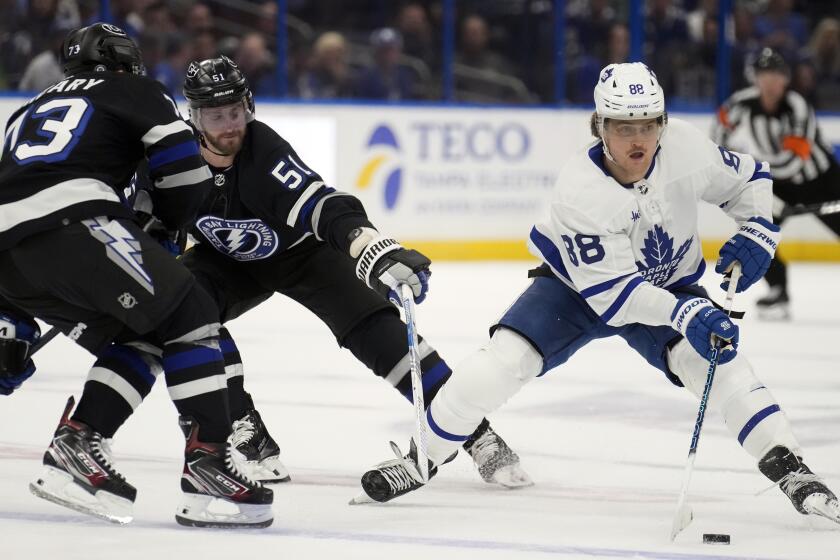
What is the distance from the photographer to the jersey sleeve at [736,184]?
10.4ft

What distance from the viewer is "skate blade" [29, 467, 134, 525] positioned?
274 cm

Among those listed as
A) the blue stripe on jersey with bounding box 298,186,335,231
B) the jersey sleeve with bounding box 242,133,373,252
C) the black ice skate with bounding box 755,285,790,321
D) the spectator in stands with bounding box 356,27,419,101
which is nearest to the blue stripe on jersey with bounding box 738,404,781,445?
the jersey sleeve with bounding box 242,133,373,252

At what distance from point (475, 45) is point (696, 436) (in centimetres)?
690

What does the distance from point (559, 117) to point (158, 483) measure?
665 centimetres

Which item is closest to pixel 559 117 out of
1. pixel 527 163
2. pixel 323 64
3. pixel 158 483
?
pixel 527 163

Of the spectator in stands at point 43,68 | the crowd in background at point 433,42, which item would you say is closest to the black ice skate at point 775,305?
the crowd in background at point 433,42

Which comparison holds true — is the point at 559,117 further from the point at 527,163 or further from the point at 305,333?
the point at 305,333

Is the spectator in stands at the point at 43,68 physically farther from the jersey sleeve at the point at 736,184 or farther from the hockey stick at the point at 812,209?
the jersey sleeve at the point at 736,184

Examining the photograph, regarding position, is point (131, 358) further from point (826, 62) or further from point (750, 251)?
point (826, 62)

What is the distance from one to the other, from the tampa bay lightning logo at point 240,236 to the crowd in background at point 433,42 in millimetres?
5194

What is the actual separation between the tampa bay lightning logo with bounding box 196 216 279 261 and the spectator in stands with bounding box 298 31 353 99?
18.6ft

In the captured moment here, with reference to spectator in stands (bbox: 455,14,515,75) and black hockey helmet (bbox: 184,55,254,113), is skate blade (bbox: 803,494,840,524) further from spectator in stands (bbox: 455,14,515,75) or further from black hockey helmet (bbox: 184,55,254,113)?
spectator in stands (bbox: 455,14,515,75)

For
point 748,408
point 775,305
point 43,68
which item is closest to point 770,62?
point 775,305

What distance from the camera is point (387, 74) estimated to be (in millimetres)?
9273
